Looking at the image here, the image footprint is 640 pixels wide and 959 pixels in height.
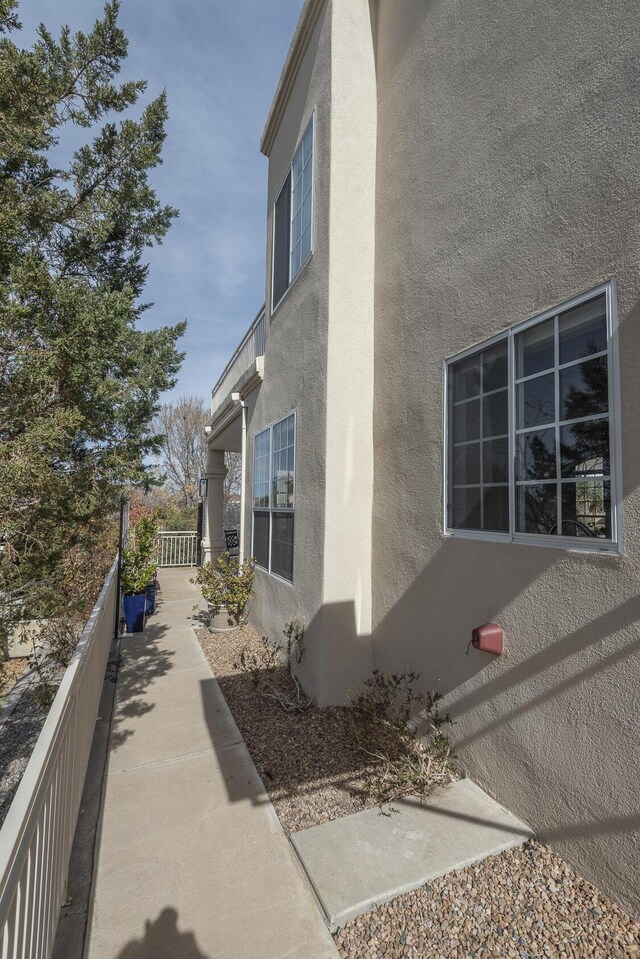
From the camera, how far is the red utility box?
9.30 feet

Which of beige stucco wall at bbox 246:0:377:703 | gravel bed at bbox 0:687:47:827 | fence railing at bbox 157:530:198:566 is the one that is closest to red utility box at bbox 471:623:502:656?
beige stucco wall at bbox 246:0:377:703

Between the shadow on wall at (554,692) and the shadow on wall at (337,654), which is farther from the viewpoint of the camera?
the shadow on wall at (337,654)

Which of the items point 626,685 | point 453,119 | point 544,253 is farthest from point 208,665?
point 453,119

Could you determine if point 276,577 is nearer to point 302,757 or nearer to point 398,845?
point 302,757

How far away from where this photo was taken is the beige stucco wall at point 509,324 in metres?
2.24

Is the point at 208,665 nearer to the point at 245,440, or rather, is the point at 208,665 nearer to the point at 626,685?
the point at 245,440

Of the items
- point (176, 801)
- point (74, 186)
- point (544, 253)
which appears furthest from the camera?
point (74, 186)

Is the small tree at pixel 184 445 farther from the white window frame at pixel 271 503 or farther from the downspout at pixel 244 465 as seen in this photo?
the white window frame at pixel 271 503

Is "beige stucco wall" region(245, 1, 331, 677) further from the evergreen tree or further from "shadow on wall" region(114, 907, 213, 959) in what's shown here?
"shadow on wall" region(114, 907, 213, 959)

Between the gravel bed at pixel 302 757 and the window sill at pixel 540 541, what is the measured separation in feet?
6.44

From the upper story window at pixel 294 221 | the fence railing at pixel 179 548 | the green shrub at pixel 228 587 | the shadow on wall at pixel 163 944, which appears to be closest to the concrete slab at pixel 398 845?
the shadow on wall at pixel 163 944

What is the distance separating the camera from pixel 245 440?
26.4 feet

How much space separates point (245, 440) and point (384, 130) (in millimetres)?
4899

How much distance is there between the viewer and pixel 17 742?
4.77 meters
